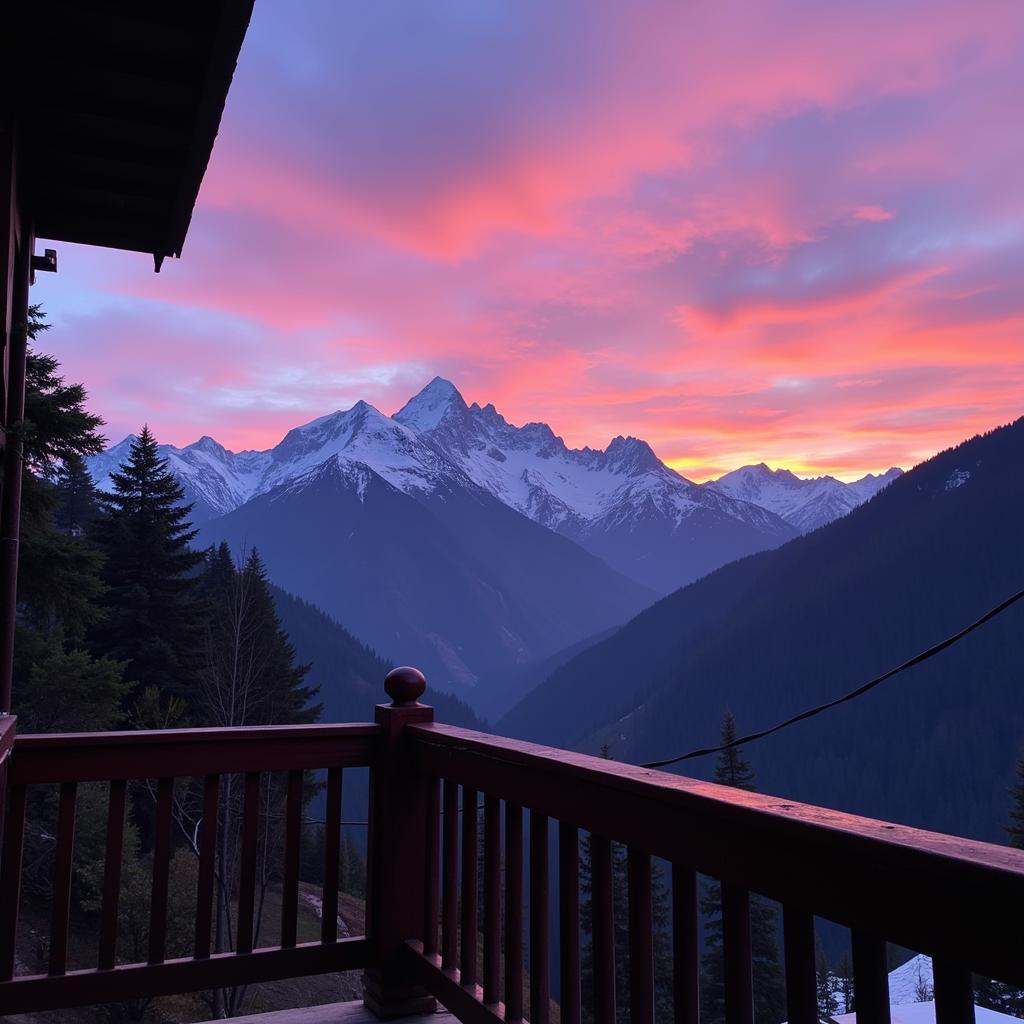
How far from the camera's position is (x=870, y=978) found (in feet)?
3.84

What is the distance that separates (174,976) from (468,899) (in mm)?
1006

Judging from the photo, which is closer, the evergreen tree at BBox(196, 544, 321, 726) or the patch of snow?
the evergreen tree at BBox(196, 544, 321, 726)

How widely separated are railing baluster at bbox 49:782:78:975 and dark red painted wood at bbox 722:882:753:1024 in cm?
191

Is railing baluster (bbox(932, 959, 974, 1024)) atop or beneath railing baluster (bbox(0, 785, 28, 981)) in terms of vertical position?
atop

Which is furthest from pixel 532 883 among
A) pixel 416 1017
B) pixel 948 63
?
pixel 948 63

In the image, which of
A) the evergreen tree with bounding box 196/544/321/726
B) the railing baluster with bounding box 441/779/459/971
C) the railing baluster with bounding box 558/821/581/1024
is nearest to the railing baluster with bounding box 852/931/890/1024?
the railing baluster with bounding box 558/821/581/1024

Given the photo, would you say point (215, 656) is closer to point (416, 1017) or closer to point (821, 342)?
point (416, 1017)

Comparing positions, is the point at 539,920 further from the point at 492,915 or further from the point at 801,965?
the point at 801,965

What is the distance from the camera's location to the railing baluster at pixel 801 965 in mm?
1254

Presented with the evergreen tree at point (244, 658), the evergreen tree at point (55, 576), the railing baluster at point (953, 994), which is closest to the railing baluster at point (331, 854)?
the railing baluster at point (953, 994)

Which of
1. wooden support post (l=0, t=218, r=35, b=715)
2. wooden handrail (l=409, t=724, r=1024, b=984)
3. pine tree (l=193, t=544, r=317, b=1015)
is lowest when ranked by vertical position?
pine tree (l=193, t=544, r=317, b=1015)

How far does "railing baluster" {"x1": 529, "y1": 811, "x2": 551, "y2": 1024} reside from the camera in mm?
1979

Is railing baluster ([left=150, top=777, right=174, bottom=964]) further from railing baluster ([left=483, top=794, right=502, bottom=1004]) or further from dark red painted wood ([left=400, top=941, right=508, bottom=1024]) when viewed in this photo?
railing baluster ([left=483, top=794, right=502, bottom=1004])

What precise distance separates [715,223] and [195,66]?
22.3m
